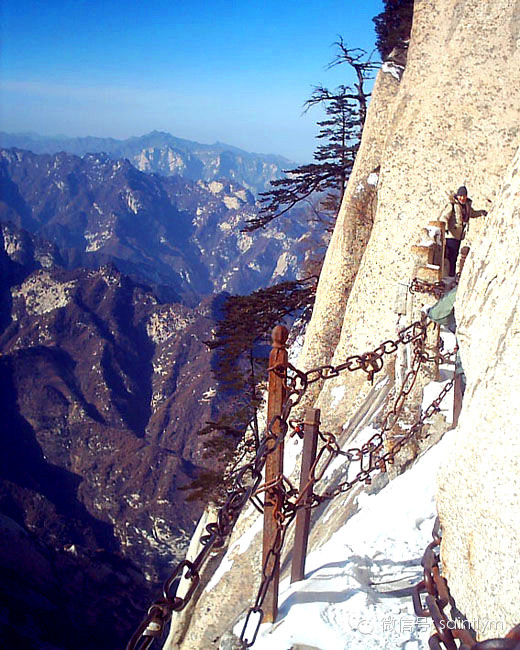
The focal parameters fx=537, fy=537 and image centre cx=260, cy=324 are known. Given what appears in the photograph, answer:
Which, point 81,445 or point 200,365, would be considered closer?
point 81,445

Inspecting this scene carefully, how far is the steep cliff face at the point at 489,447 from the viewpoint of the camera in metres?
2.26

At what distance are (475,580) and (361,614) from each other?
138cm

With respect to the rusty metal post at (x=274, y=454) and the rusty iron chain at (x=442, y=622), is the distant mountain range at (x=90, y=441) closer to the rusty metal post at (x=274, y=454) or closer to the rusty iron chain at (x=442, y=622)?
the rusty metal post at (x=274, y=454)

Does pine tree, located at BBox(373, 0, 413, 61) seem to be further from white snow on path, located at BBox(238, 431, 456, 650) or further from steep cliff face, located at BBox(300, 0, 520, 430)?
white snow on path, located at BBox(238, 431, 456, 650)

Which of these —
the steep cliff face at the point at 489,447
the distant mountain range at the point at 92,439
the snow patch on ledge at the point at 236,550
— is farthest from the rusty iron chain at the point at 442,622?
the distant mountain range at the point at 92,439

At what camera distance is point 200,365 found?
3236 inches

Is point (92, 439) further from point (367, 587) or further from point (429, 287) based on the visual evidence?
point (367, 587)

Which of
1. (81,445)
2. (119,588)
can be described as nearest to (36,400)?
(81,445)

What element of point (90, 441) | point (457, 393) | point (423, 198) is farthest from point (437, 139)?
point (90, 441)

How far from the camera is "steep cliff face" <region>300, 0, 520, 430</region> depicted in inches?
378

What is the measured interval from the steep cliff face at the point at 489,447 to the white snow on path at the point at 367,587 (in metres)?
0.31

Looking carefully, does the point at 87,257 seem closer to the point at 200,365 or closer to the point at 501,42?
the point at 200,365

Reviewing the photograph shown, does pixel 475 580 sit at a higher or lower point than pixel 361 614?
higher

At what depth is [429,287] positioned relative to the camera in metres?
6.75
